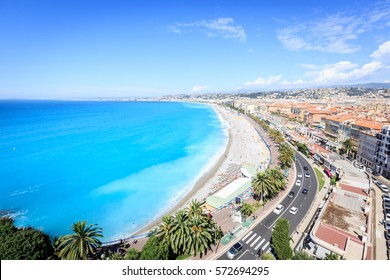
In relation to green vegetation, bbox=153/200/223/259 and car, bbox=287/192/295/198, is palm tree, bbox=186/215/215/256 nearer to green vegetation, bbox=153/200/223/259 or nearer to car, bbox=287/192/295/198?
green vegetation, bbox=153/200/223/259

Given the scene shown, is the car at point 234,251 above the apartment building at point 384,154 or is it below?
below

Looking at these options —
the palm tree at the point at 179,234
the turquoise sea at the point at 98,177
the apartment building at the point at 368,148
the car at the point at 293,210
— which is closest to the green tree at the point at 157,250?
the palm tree at the point at 179,234

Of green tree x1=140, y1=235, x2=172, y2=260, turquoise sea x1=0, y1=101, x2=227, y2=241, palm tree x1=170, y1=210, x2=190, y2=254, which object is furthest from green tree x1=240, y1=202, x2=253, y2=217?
turquoise sea x1=0, y1=101, x2=227, y2=241

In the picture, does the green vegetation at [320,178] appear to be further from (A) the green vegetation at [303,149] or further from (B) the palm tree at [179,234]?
(B) the palm tree at [179,234]

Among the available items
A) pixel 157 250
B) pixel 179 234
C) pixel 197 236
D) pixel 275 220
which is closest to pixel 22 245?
pixel 157 250

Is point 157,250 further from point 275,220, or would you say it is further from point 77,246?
point 275,220
